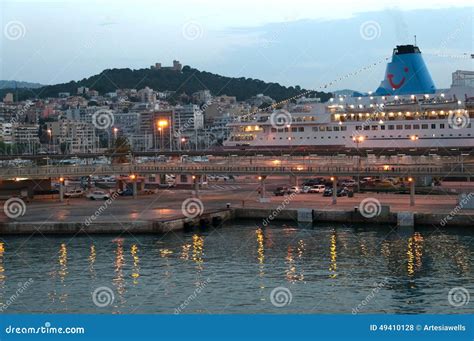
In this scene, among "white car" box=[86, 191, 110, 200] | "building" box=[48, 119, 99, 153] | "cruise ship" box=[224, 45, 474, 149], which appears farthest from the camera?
"building" box=[48, 119, 99, 153]

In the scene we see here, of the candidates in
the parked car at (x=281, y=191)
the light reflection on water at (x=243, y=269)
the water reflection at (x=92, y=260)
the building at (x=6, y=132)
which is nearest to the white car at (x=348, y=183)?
the parked car at (x=281, y=191)

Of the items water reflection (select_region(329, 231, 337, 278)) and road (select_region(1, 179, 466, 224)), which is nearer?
water reflection (select_region(329, 231, 337, 278))

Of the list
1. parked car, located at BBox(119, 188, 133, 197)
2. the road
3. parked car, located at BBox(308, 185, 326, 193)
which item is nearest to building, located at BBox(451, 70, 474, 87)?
parked car, located at BBox(308, 185, 326, 193)

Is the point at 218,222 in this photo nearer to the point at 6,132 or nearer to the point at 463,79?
the point at 463,79

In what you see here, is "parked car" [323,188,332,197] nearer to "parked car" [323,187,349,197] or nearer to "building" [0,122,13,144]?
"parked car" [323,187,349,197]

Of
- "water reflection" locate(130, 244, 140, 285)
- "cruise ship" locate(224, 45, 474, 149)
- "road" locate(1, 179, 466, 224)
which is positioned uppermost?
"cruise ship" locate(224, 45, 474, 149)

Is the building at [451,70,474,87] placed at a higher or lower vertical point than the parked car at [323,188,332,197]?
higher

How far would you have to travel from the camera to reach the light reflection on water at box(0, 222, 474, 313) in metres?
21.5

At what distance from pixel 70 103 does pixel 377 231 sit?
561 feet

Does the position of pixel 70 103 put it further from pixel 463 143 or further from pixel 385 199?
pixel 385 199

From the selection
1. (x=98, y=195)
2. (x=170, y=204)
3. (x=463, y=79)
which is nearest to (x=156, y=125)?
(x=463, y=79)

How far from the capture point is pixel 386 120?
6375 cm

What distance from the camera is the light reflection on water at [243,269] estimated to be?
21.5 m

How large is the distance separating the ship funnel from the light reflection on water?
117ft
